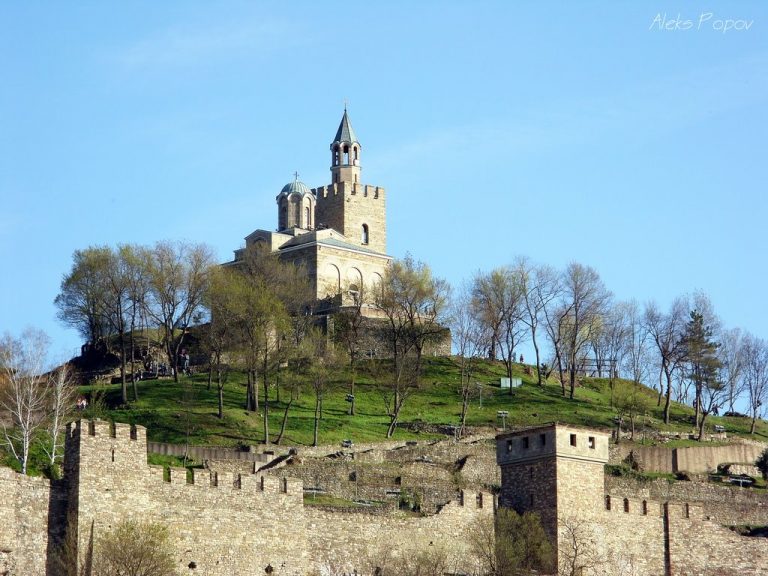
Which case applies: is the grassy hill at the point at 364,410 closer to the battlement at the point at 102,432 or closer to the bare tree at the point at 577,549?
the bare tree at the point at 577,549

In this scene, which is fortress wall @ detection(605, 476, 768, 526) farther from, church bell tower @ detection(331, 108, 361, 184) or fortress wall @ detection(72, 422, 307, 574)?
church bell tower @ detection(331, 108, 361, 184)

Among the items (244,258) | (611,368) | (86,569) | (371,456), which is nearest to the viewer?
(86,569)

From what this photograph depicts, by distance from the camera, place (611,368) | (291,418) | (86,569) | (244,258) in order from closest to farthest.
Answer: (86,569)
(291,418)
(244,258)
(611,368)

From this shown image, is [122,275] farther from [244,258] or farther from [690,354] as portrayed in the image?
[690,354]

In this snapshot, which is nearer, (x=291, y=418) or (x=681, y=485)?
(x=681, y=485)

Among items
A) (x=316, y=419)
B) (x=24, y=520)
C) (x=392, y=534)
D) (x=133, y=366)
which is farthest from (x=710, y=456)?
(x=24, y=520)

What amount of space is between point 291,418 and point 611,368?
36.2m

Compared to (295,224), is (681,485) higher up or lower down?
lower down

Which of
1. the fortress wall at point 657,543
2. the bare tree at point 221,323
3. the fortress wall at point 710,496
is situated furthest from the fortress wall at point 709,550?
the bare tree at point 221,323

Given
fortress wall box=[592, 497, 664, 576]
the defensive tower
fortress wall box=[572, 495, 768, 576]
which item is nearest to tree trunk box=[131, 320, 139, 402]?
the defensive tower

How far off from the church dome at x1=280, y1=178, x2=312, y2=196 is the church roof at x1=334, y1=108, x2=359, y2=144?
14.0 ft

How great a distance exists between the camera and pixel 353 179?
420 ft

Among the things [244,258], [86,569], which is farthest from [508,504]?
[244,258]

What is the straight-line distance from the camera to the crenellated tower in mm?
126000
